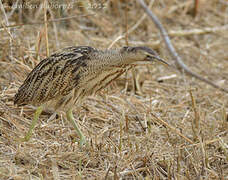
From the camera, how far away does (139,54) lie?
9.31ft

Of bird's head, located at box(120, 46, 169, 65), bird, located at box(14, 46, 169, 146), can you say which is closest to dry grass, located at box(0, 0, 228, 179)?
bird, located at box(14, 46, 169, 146)

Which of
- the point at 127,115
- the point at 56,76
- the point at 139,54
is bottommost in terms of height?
the point at 127,115

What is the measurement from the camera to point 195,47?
5.37 metres

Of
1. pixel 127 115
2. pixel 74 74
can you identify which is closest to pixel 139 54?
pixel 74 74

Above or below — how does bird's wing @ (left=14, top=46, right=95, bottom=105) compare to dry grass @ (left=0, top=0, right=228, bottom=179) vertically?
above

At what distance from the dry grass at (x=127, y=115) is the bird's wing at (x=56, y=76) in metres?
0.29

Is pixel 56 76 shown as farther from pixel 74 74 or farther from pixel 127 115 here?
pixel 127 115

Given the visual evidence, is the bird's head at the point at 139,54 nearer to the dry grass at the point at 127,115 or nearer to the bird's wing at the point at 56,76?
the bird's wing at the point at 56,76

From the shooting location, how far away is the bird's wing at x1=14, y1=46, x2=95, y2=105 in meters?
2.86

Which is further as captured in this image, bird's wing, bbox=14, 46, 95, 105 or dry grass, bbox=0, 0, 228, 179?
bird's wing, bbox=14, 46, 95, 105

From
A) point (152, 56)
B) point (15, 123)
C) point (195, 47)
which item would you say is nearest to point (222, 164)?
point (152, 56)

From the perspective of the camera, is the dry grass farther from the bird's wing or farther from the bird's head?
the bird's head

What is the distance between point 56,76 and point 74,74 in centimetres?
12

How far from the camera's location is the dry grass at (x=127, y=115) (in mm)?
2666
